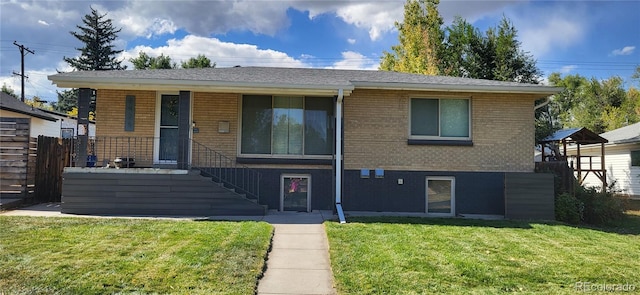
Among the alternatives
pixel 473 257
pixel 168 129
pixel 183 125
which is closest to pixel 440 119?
pixel 473 257

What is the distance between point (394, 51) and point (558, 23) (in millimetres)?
14703

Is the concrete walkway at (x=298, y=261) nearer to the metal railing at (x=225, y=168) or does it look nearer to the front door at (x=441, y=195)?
the metal railing at (x=225, y=168)

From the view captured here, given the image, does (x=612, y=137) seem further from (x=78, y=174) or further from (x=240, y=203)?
(x=78, y=174)

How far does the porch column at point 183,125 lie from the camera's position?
8.45 metres

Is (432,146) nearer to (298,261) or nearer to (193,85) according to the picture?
(298,261)

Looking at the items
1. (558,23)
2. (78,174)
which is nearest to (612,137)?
(558,23)

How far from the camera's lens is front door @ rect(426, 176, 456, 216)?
960 cm

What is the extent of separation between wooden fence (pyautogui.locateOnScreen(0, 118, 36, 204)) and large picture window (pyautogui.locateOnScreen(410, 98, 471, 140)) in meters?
9.58

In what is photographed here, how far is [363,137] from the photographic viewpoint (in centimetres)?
955

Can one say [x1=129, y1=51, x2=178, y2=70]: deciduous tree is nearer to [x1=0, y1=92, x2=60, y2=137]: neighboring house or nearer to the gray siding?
[x1=0, y1=92, x2=60, y2=137]: neighboring house

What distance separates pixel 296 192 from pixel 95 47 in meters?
34.2

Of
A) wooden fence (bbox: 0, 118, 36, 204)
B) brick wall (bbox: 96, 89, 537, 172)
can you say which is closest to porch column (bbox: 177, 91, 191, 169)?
brick wall (bbox: 96, 89, 537, 172)

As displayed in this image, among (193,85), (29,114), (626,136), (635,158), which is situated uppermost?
(29,114)

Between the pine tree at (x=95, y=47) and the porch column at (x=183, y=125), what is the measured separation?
1218 inches
